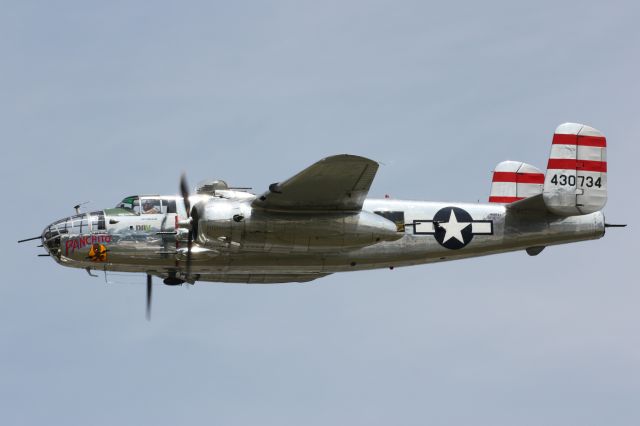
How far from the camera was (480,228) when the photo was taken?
31.1 metres

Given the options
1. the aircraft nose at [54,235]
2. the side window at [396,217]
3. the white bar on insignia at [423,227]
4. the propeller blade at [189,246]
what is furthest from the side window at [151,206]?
the white bar on insignia at [423,227]

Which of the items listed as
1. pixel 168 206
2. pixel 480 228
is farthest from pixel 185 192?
pixel 480 228

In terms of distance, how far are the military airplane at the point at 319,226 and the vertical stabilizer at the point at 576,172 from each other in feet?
0.08

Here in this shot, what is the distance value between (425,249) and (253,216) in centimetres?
488

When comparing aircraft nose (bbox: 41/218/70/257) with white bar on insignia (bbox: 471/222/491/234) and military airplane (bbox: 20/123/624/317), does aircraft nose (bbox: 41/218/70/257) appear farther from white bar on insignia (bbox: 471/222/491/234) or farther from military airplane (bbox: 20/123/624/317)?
white bar on insignia (bbox: 471/222/491/234)

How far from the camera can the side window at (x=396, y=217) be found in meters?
30.6

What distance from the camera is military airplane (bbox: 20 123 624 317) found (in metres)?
28.4

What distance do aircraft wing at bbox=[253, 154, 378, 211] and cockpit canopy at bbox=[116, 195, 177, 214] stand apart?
106 inches

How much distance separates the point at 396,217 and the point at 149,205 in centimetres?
604

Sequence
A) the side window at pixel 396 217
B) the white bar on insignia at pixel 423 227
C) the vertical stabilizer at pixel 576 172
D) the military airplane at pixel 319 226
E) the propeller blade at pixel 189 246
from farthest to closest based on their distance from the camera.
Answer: the vertical stabilizer at pixel 576 172 < the white bar on insignia at pixel 423 227 < the side window at pixel 396 217 < the propeller blade at pixel 189 246 < the military airplane at pixel 319 226

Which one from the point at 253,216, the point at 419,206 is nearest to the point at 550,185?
the point at 419,206

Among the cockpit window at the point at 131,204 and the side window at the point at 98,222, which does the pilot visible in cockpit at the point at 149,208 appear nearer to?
the cockpit window at the point at 131,204

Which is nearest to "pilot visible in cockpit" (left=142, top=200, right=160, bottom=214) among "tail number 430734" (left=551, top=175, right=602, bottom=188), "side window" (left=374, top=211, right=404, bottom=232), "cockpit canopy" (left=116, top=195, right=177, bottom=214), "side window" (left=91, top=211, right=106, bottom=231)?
"cockpit canopy" (left=116, top=195, right=177, bottom=214)

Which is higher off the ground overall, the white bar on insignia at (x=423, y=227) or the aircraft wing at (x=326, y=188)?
the aircraft wing at (x=326, y=188)
